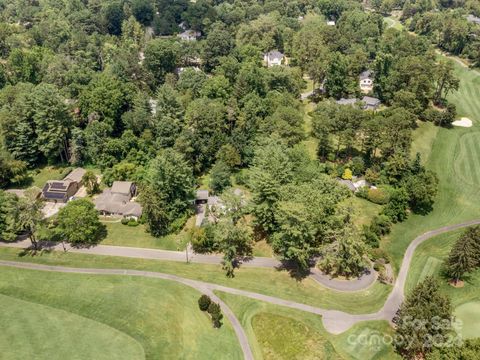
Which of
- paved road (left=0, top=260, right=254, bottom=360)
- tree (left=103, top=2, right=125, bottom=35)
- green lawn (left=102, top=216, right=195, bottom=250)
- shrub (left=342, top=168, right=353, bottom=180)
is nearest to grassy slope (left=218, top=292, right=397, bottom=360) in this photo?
paved road (left=0, top=260, right=254, bottom=360)

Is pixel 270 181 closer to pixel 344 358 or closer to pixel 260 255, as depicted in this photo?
pixel 260 255

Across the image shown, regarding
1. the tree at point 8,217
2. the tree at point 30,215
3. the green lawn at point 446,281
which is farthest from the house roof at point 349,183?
the tree at point 8,217

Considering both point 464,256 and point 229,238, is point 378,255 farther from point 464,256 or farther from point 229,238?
point 229,238

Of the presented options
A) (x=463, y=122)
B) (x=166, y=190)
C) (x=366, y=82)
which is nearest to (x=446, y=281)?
(x=166, y=190)

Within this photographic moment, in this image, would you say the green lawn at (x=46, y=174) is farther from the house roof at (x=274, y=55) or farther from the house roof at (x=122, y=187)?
the house roof at (x=274, y=55)

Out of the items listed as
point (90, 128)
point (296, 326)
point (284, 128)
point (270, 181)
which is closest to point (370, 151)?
point (284, 128)

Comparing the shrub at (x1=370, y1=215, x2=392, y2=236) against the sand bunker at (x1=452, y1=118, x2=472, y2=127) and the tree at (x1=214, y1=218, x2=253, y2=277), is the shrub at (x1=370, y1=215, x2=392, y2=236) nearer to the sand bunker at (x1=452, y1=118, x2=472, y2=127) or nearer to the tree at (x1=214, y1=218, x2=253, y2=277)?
the tree at (x1=214, y1=218, x2=253, y2=277)
